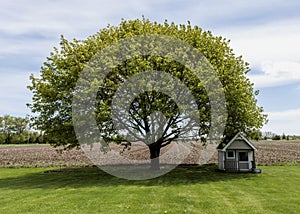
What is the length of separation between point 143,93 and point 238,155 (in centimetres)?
1024

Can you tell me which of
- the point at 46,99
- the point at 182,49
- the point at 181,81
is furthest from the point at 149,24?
the point at 46,99

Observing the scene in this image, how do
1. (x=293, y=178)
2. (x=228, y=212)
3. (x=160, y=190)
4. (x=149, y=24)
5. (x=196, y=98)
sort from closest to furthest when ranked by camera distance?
(x=228, y=212)
(x=160, y=190)
(x=293, y=178)
(x=196, y=98)
(x=149, y=24)

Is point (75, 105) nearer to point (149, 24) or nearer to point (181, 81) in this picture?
point (181, 81)

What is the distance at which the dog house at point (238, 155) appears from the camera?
83.7 feet

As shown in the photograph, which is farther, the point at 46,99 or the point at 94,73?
the point at 46,99

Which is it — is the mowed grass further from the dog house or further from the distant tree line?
the distant tree line

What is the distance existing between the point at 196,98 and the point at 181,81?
1.76m

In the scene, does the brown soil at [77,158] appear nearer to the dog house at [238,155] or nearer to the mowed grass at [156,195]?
the dog house at [238,155]

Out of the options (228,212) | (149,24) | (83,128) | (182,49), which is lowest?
(228,212)

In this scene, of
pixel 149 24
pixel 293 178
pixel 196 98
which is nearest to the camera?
pixel 293 178

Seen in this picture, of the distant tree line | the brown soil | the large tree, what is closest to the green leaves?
the large tree

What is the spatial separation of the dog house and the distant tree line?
105 metres

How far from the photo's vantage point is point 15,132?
12500cm

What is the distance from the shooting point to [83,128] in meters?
22.2
